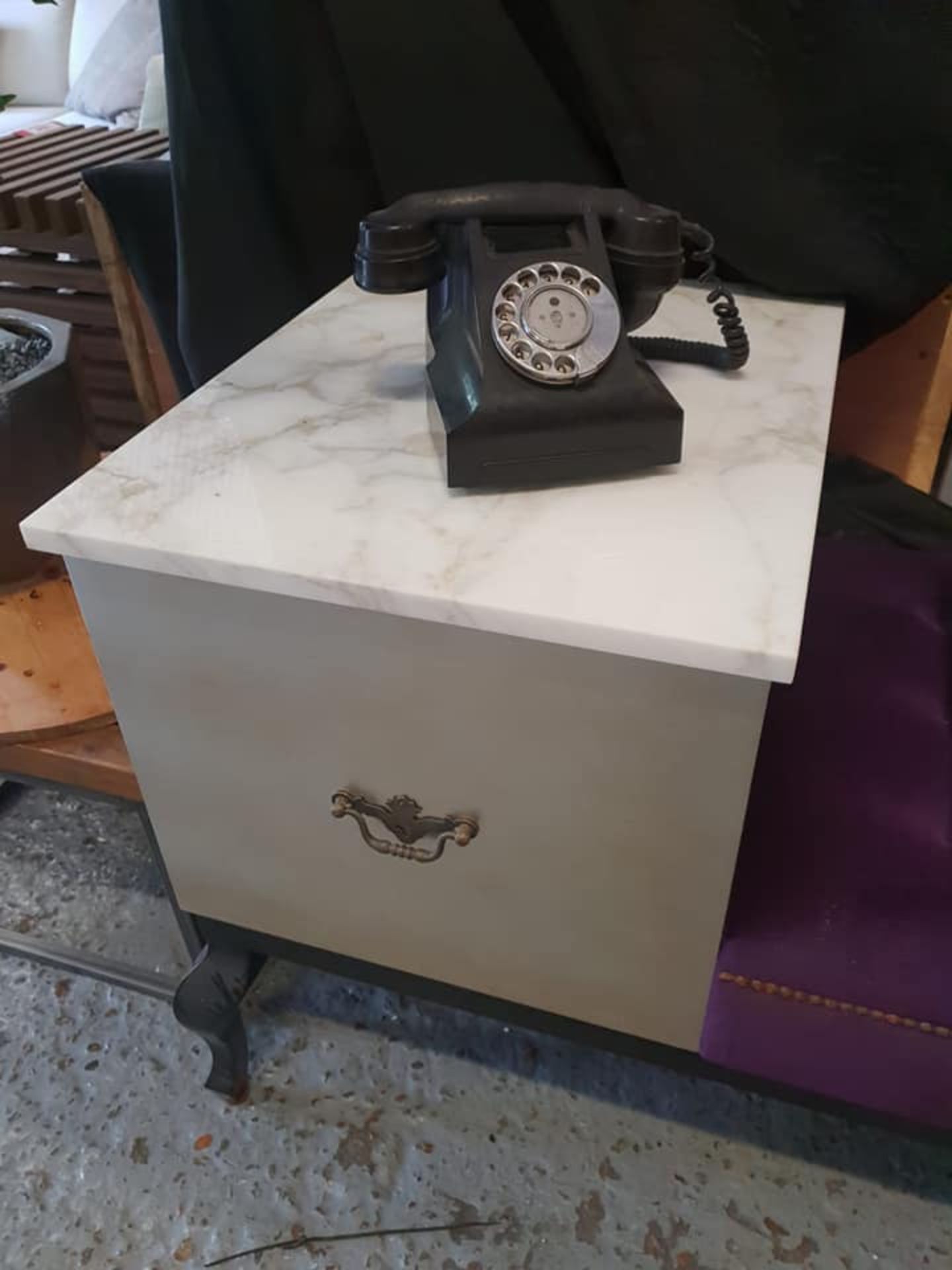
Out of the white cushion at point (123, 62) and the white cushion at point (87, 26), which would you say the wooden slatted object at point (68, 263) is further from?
the white cushion at point (87, 26)

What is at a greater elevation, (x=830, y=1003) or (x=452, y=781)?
(x=452, y=781)

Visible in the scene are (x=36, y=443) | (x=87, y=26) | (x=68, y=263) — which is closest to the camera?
(x=36, y=443)

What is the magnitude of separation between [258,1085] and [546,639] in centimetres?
71

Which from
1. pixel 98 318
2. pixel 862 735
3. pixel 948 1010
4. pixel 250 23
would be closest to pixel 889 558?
pixel 862 735

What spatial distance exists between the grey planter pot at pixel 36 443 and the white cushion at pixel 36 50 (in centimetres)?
Result: 281

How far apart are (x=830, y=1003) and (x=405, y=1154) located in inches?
19.7

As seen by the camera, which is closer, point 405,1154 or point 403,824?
point 403,824

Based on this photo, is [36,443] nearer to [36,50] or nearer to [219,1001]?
[219,1001]

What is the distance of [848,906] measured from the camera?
687mm

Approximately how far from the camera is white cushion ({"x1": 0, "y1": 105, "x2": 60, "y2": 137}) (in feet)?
9.73

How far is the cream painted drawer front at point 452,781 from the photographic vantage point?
0.58 m

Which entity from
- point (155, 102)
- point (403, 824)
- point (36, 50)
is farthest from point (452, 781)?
point (36, 50)

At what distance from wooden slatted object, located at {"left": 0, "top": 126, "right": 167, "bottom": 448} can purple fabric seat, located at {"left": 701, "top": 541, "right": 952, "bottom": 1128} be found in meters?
1.25

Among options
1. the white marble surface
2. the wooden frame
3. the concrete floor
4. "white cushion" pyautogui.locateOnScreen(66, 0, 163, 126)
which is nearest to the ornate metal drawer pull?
the white marble surface
